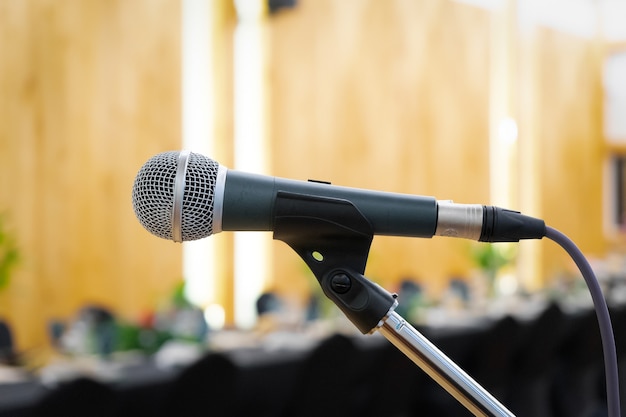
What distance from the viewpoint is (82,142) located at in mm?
6910

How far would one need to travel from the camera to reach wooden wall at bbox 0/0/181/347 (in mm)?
6543

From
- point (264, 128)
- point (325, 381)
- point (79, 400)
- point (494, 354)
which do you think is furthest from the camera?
point (264, 128)

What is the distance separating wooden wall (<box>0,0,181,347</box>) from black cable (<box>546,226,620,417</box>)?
6131mm

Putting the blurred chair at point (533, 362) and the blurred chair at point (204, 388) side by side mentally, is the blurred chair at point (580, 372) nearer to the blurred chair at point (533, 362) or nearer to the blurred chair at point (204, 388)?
the blurred chair at point (533, 362)

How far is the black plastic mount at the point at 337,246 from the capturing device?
90 centimetres

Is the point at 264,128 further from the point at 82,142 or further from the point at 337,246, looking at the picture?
the point at 337,246

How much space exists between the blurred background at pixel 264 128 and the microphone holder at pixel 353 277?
3564 mm

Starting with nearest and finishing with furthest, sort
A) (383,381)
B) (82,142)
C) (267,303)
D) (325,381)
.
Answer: (325,381)
(383,381)
(267,303)
(82,142)

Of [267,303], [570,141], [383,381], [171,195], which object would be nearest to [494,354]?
[383,381]

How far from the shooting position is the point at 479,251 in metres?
7.12

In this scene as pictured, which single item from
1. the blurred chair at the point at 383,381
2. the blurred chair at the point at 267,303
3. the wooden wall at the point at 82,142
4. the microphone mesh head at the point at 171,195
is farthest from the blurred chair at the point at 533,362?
the microphone mesh head at the point at 171,195

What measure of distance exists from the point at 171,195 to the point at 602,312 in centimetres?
54

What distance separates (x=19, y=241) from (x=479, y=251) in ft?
13.5

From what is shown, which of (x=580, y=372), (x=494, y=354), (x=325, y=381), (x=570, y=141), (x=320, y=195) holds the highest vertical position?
(x=570, y=141)
